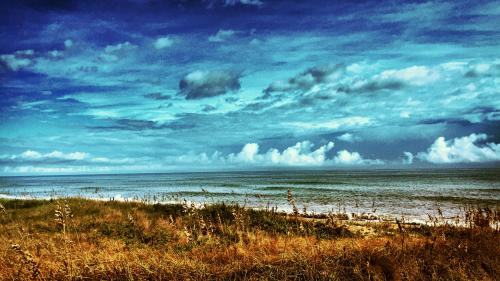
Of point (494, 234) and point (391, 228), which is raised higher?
point (494, 234)

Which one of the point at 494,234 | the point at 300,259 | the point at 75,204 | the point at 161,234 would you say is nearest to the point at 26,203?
the point at 75,204

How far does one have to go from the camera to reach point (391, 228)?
48.4 ft

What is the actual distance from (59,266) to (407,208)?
86.2ft

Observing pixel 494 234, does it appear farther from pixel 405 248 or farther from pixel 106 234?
pixel 106 234

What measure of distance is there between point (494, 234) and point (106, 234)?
11.3 meters

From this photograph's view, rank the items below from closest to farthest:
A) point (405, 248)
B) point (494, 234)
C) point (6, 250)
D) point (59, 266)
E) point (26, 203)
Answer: point (59, 266), point (405, 248), point (6, 250), point (494, 234), point (26, 203)

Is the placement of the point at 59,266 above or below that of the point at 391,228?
above

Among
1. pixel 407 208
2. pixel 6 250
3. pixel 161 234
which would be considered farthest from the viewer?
pixel 407 208

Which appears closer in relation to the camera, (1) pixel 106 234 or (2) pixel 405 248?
(2) pixel 405 248

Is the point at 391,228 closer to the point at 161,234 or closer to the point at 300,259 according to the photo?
the point at 161,234

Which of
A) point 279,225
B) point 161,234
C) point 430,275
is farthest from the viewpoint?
point 279,225

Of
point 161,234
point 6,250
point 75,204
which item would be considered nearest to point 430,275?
point 6,250

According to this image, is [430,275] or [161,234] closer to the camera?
[430,275]

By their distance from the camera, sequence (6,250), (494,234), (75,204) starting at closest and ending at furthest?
(6,250) → (494,234) → (75,204)
